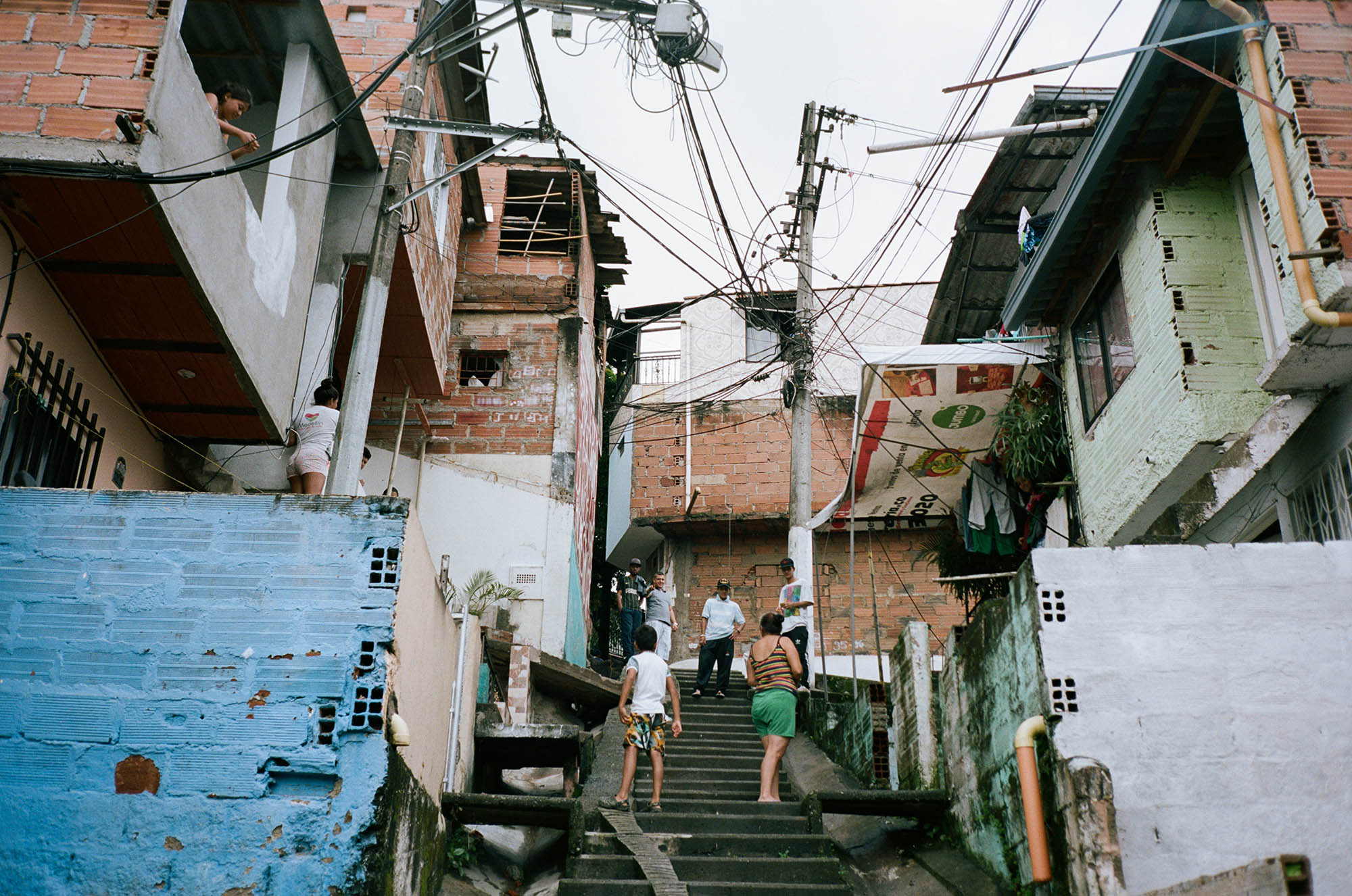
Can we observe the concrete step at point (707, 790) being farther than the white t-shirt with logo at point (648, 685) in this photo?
Yes

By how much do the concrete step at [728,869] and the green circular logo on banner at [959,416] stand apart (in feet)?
18.9

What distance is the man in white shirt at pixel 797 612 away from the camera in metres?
12.2

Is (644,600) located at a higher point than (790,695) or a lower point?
higher

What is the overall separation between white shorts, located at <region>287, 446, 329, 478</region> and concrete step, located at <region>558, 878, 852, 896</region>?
399 centimetres

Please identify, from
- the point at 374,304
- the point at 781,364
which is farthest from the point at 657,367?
the point at 374,304

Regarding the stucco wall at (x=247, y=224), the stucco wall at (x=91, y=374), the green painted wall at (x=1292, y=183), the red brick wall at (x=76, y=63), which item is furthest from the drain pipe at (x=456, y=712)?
the green painted wall at (x=1292, y=183)

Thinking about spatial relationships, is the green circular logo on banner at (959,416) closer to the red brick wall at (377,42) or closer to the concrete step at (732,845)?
the concrete step at (732,845)

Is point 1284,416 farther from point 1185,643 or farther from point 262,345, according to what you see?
point 262,345

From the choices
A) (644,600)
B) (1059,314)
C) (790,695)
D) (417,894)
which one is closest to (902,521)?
(644,600)

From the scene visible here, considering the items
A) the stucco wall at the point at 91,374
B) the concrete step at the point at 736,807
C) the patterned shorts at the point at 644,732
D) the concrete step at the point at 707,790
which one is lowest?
the concrete step at the point at 736,807

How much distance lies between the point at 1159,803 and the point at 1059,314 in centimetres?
664

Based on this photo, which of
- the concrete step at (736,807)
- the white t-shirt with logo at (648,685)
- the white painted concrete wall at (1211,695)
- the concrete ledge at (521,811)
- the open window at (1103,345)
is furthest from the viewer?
the open window at (1103,345)

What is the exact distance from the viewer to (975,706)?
7523 millimetres

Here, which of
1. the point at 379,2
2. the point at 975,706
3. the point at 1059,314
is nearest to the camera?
the point at 975,706
